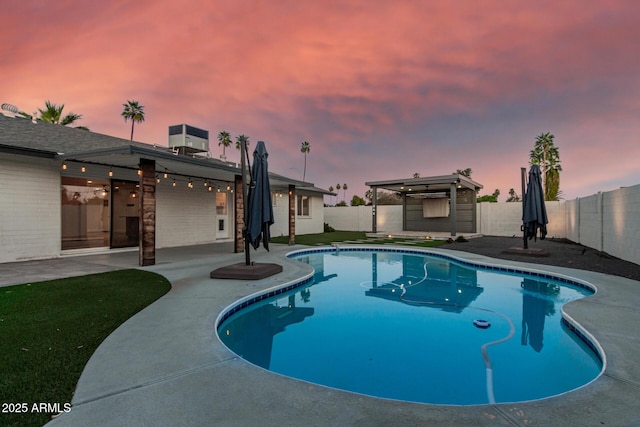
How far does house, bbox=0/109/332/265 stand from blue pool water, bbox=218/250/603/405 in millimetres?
4983

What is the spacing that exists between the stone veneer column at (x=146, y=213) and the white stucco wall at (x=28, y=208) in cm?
347

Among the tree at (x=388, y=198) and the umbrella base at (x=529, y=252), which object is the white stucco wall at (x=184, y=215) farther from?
the tree at (x=388, y=198)

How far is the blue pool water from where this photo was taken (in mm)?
2986

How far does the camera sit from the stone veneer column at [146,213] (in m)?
7.98

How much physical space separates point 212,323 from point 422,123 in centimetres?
1714

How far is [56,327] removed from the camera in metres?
3.65

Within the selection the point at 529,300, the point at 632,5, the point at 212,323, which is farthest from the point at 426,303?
the point at 632,5

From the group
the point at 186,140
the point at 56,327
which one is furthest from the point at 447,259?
the point at 186,140

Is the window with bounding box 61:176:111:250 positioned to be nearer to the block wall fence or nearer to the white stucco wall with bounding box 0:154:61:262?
the white stucco wall with bounding box 0:154:61:262

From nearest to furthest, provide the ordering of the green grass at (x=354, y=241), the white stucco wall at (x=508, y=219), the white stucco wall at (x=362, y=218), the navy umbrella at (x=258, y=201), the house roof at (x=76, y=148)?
the navy umbrella at (x=258, y=201) < the house roof at (x=76, y=148) < the green grass at (x=354, y=241) < the white stucco wall at (x=508, y=219) < the white stucco wall at (x=362, y=218)

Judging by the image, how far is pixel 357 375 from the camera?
311 centimetres

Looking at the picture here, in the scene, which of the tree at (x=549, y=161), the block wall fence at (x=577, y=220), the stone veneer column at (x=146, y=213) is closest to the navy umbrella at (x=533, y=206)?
the block wall fence at (x=577, y=220)

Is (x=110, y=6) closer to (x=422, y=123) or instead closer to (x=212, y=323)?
(x=212, y=323)

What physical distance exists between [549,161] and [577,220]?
20.0 meters
